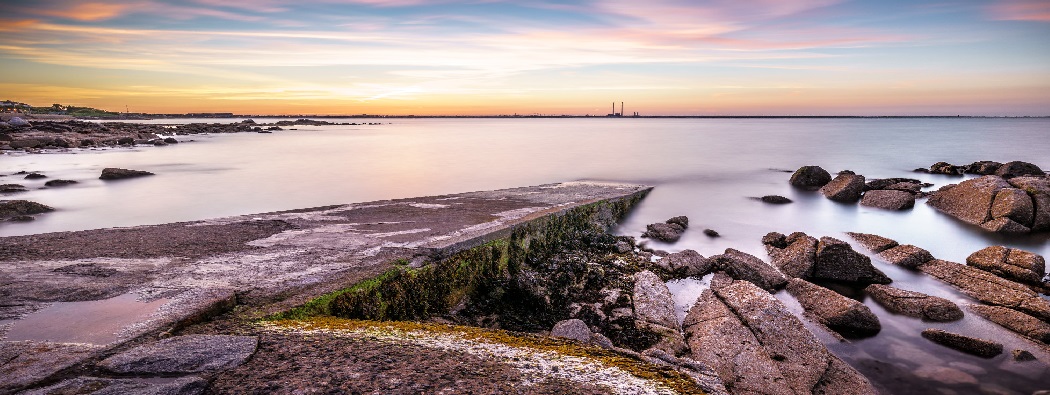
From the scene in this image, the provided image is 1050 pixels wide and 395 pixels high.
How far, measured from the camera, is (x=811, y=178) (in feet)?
72.2

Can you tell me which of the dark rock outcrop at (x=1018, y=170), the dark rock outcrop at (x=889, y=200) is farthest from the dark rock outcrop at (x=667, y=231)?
the dark rock outcrop at (x=1018, y=170)

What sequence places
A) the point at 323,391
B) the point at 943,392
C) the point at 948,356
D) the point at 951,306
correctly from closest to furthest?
the point at 323,391 < the point at 943,392 < the point at 948,356 < the point at 951,306

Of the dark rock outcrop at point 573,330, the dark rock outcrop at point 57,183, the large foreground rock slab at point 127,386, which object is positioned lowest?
the dark rock outcrop at point 573,330

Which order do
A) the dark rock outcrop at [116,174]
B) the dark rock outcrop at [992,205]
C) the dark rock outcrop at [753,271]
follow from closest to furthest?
1. the dark rock outcrop at [753,271]
2. the dark rock outcrop at [992,205]
3. the dark rock outcrop at [116,174]

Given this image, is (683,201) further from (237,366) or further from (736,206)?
(237,366)

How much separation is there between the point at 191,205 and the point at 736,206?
17656 mm

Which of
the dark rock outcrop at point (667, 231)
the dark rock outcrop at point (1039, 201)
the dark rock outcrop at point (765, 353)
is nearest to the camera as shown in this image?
the dark rock outcrop at point (765, 353)

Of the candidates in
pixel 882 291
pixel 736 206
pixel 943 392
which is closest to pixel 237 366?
pixel 943 392

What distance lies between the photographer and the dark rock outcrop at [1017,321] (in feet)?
22.4

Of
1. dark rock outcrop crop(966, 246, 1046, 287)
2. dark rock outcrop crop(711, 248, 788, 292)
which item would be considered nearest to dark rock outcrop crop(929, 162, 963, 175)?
dark rock outcrop crop(966, 246, 1046, 287)

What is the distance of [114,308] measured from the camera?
4367 millimetres

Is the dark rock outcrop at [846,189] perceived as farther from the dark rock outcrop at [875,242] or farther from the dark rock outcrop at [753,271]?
the dark rock outcrop at [753,271]

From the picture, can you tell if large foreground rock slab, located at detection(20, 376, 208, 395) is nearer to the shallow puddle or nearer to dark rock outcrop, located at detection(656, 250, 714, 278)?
the shallow puddle

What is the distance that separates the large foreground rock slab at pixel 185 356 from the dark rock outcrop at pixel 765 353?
444 centimetres
